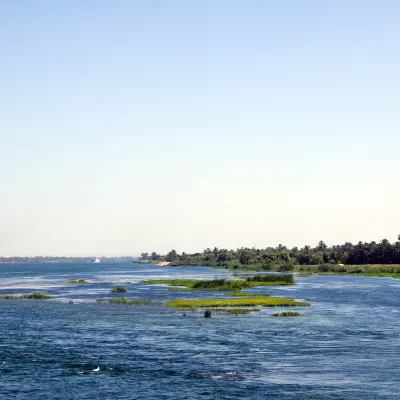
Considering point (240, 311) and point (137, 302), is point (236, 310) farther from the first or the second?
point (137, 302)

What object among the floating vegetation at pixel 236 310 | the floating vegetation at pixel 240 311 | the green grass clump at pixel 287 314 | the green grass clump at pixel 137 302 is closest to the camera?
the green grass clump at pixel 287 314

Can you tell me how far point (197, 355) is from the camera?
57625 millimetres

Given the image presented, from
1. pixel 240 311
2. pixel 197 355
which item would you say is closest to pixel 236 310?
pixel 240 311

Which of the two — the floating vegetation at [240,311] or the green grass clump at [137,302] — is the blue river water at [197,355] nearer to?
Result: the floating vegetation at [240,311]

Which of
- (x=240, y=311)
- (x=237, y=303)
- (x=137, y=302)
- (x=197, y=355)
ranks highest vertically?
(x=237, y=303)

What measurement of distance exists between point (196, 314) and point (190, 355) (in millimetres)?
30979

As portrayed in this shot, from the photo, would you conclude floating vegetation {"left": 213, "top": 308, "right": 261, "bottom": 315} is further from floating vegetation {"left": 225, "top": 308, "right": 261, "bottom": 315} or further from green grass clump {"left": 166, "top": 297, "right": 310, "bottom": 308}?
green grass clump {"left": 166, "top": 297, "right": 310, "bottom": 308}

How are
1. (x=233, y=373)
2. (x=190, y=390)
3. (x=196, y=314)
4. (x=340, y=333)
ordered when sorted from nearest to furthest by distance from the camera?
(x=190, y=390)
(x=233, y=373)
(x=340, y=333)
(x=196, y=314)

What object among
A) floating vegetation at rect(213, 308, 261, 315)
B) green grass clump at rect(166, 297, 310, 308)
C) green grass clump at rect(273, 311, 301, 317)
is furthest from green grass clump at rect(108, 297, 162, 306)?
green grass clump at rect(273, 311, 301, 317)

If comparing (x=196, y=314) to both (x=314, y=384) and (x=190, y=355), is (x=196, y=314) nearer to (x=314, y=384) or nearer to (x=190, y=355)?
(x=190, y=355)

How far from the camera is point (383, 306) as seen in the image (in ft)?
339

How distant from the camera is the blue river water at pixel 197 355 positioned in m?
45.4

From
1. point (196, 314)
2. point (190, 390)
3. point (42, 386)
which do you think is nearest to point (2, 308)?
point (196, 314)

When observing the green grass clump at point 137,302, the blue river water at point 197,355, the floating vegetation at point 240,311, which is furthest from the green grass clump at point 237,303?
the blue river water at point 197,355
